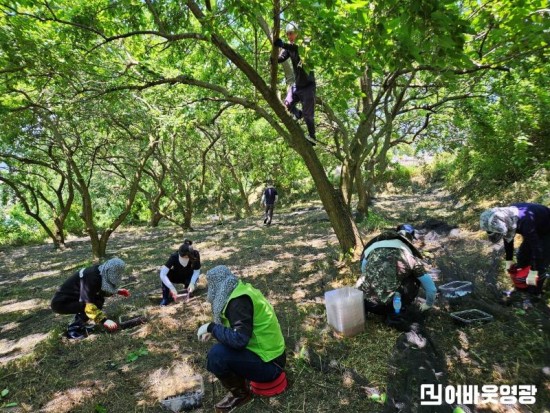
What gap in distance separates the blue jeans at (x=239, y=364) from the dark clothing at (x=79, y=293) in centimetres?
243

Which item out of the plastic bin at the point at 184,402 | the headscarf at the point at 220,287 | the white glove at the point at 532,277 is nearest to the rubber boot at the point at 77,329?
the plastic bin at the point at 184,402

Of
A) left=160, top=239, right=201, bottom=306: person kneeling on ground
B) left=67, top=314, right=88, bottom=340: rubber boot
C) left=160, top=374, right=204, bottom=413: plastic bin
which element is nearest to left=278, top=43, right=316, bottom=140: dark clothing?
left=160, top=239, right=201, bottom=306: person kneeling on ground

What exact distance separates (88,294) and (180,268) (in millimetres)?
1397

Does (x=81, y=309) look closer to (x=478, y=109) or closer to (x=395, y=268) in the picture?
(x=395, y=268)

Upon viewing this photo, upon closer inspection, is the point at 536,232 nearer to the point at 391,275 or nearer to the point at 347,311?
the point at 391,275

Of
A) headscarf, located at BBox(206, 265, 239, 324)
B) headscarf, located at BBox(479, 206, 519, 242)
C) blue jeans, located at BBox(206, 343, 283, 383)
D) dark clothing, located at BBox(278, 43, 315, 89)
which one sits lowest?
blue jeans, located at BBox(206, 343, 283, 383)

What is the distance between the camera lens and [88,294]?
15.0 ft

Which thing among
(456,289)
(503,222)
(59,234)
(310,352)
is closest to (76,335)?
(310,352)

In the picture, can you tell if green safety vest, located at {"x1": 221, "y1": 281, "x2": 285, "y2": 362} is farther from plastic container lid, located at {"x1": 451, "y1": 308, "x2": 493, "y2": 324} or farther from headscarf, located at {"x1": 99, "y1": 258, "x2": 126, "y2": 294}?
headscarf, located at {"x1": 99, "y1": 258, "x2": 126, "y2": 294}

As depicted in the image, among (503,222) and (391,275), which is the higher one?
(503,222)

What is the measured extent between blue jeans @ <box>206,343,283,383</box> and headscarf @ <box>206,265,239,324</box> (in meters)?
0.26

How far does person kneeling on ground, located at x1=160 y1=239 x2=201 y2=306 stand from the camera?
5.45 metres

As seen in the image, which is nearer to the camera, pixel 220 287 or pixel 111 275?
pixel 220 287

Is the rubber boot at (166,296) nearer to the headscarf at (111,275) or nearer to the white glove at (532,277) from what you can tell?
the headscarf at (111,275)
